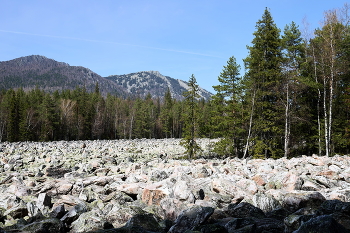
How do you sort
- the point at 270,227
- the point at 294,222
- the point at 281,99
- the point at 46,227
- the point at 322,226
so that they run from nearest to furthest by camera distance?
the point at 322,226, the point at 294,222, the point at 270,227, the point at 46,227, the point at 281,99

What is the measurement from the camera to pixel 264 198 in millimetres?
6543

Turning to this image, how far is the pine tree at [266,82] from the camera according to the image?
21.7m

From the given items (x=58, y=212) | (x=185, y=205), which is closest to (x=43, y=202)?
(x=58, y=212)

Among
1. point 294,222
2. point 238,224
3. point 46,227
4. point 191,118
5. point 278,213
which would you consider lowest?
point 46,227

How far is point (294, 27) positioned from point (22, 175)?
27.7 metres

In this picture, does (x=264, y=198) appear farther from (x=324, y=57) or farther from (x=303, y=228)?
(x=324, y=57)

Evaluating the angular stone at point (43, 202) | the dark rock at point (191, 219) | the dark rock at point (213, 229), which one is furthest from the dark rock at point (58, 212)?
the dark rock at point (213, 229)

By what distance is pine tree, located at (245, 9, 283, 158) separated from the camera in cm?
2173

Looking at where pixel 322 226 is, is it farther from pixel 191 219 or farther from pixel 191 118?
pixel 191 118

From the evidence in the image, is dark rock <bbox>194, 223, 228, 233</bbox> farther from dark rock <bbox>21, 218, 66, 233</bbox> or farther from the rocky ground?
dark rock <bbox>21, 218, 66, 233</bbox>

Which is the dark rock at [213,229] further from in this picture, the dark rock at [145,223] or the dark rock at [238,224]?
the dark rock at [145,223]

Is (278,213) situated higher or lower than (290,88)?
lower

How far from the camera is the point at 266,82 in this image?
71.1 ft

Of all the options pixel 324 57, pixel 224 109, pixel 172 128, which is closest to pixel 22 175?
pixel 224 109
